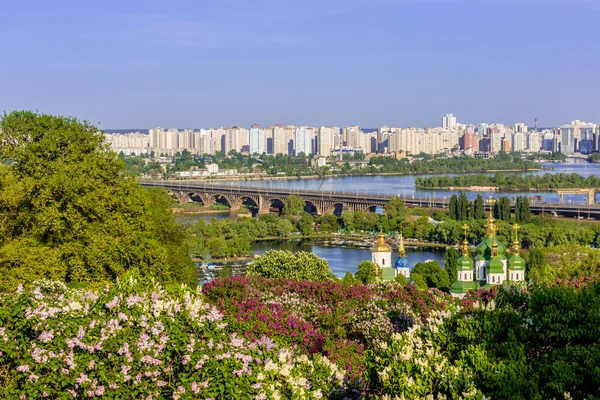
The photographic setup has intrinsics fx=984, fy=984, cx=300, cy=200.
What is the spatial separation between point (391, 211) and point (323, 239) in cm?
329

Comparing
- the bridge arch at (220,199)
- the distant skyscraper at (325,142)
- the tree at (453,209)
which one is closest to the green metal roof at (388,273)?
the tree at (453,209)

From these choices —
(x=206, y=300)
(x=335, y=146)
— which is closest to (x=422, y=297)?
(x=206, y=300)

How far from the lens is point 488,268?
1047cm

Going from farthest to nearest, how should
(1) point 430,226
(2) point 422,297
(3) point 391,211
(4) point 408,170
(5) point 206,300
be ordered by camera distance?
(4) point 408,170 → (3) point 391,211 → (1) point 430,226 → (2) point 422,297 → (5) point 206,300

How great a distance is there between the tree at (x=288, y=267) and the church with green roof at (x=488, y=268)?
160 centimetres

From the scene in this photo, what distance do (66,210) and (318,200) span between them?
2415 cm

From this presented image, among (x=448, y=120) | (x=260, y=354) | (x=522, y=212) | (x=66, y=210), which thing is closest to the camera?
(x=260, y=354)

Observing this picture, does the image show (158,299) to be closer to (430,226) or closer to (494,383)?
(494,383)

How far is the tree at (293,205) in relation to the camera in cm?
2954

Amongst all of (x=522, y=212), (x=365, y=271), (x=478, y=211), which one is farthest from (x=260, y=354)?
(x=478, y=211)

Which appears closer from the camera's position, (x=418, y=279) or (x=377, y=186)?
(x=418, y=279)

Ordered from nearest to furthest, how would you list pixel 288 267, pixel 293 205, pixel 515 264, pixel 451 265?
pixel 288 267 → pixel 515 264 → pixel 451 265 → pixel 293 205

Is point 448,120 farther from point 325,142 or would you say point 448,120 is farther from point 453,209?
point 453,209

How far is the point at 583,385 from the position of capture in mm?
3346
